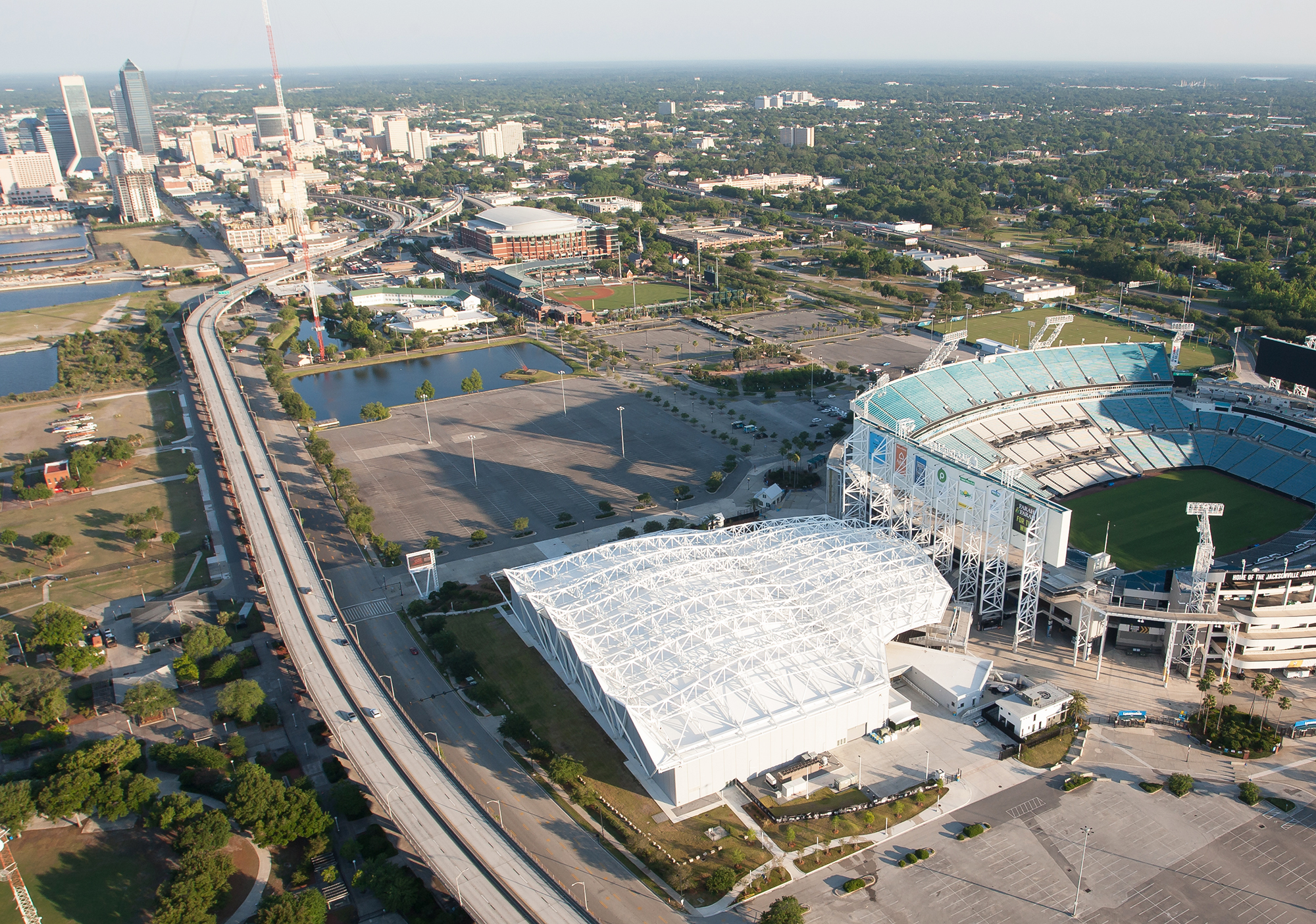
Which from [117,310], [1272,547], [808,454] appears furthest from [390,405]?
[1272,547]

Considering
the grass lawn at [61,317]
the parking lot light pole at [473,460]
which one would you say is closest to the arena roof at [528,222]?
the grass lawn at [61,317]

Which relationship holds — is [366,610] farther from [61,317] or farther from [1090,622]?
[61,317]

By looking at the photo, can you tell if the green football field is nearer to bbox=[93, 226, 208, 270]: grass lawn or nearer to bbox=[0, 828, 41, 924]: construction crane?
bbox=[0, 828, 41, 924]: construction crane

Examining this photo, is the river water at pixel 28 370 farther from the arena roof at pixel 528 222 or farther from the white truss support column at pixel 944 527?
the white truss support column at pixel 944 527

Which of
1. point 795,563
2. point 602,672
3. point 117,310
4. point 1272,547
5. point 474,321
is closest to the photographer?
point 602,672

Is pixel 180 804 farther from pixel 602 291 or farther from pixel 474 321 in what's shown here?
pixel 602 291

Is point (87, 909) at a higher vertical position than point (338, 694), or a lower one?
lower
